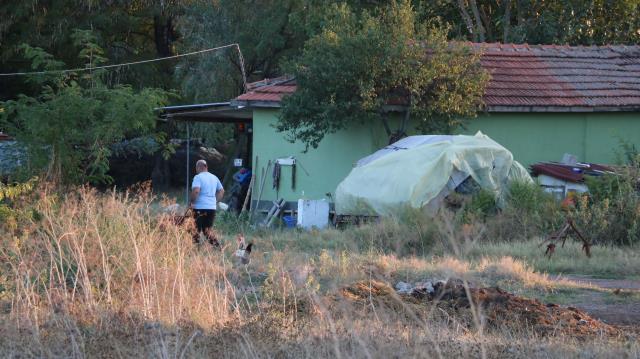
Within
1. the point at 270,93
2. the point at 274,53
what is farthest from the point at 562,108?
the point at 274,53

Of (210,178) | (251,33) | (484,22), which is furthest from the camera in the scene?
(484,22)

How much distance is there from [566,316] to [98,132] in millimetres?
9719

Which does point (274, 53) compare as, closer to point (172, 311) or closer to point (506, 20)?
point (506, 20)

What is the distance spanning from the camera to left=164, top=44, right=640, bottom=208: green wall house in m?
20.9

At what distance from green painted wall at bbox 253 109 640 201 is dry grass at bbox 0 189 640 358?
10.6m

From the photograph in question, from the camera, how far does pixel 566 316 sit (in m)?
8.41

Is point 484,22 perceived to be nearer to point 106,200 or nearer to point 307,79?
point 307,79

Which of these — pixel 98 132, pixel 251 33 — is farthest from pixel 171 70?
pixel 98 132

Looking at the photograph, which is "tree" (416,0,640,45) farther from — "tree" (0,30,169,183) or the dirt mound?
the dirt mound

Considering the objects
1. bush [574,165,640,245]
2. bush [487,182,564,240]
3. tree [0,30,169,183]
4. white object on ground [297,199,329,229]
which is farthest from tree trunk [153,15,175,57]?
bush [574,165,640,245]

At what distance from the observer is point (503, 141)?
69.4 feet

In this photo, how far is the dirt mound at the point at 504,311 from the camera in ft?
26.3

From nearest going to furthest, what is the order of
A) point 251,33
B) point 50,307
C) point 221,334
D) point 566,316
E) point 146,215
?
point 221,334
point 50,307
point 566,316
point 146,215
point 251,33

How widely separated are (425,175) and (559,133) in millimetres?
5988
